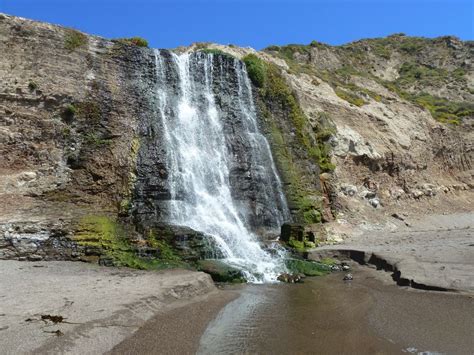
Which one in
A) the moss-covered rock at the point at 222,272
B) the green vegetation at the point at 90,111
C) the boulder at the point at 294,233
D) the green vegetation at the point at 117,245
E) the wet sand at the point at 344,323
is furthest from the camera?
the green vegetation at the point at 90,111

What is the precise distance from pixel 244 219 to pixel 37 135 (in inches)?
420

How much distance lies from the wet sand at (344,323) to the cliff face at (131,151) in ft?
20.5

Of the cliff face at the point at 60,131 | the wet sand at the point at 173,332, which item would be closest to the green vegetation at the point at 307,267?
the wet sand at the point at 173,332

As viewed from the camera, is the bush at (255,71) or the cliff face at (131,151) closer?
the cliff face at (131,151)

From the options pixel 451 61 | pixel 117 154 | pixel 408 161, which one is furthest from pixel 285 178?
pixel 451 61

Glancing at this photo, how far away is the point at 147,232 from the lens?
1739cm

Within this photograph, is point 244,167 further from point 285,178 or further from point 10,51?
point 10,51

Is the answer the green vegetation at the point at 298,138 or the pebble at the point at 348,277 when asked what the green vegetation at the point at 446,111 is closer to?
the green vegetation at the point at 298,138

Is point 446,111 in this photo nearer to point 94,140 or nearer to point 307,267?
point 307,267

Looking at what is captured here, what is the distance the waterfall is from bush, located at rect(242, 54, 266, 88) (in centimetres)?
46

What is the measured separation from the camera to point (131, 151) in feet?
71.9

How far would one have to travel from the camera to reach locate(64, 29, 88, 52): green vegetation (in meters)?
24.1

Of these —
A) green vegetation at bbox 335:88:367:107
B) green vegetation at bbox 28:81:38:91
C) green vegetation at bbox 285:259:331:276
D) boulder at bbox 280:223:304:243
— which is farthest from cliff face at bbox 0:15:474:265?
green vegetation at bbox 285:259:331:276

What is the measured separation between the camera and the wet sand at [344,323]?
797cm
